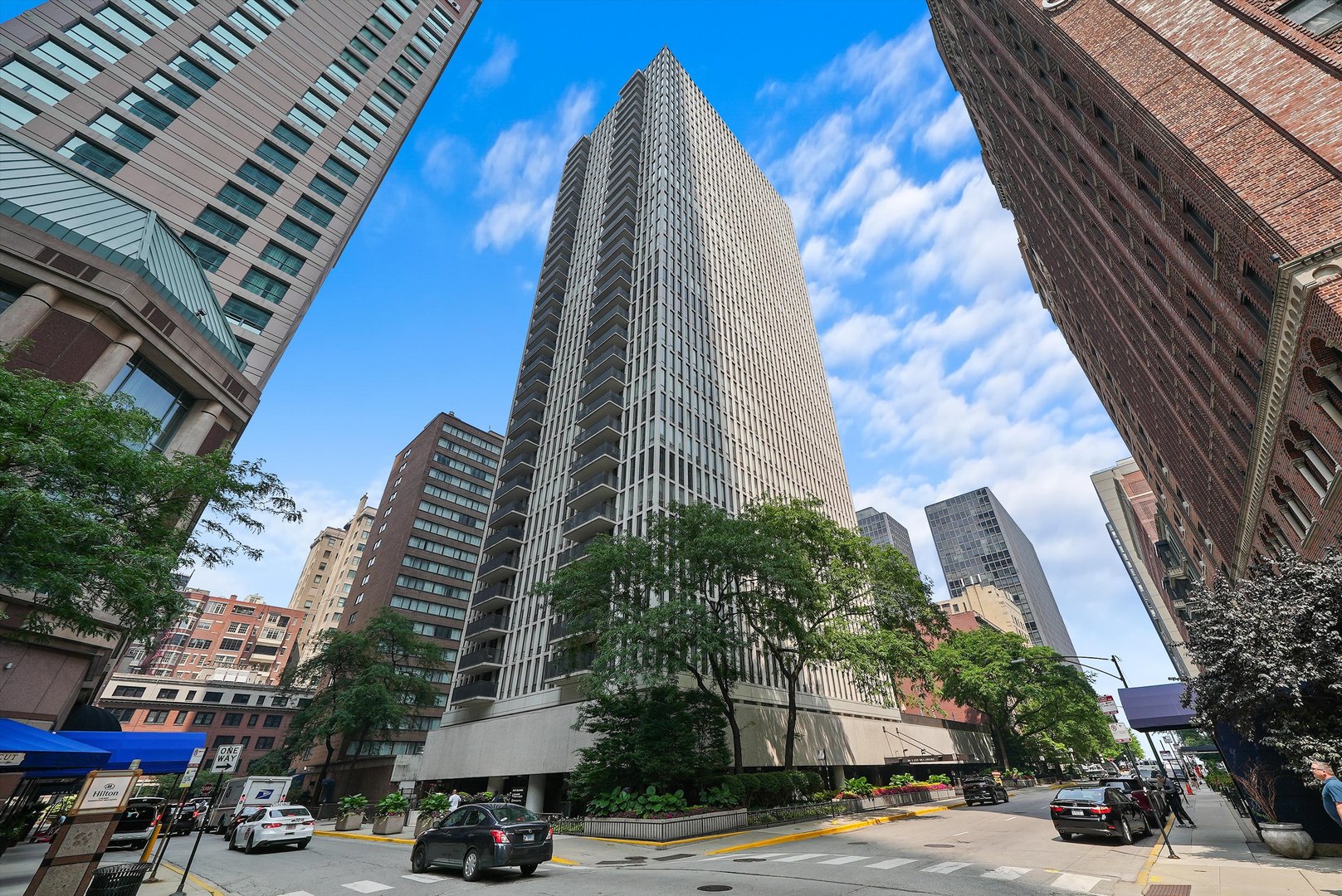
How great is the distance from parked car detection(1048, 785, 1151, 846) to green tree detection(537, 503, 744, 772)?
484 inches

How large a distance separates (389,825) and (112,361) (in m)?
21.5

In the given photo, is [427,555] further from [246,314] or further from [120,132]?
[120,132]

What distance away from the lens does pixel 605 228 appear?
5959cm

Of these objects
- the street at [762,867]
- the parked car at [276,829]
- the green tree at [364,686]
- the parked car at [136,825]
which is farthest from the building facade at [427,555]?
the street at [762,867]

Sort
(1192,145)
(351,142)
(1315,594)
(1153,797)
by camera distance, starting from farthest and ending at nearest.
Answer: (351,142) < (1153,797) < (1192,145) < (1315,594)

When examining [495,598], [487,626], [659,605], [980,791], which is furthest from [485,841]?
[487,626]

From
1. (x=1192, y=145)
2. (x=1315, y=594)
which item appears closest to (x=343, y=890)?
(x=1315, y=594)

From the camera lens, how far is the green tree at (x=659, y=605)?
23.3 m

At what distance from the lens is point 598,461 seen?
4041 centimetres

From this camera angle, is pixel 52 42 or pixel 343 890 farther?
pixel 52 42

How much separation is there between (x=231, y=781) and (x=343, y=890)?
31939mm

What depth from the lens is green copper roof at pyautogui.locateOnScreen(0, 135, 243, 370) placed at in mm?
19688

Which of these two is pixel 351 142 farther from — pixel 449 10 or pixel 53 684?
pixel 53 684

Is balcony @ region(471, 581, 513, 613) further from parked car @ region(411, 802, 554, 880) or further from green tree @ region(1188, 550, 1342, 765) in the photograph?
green tree @ region(1188, 550, 1342, 765)
